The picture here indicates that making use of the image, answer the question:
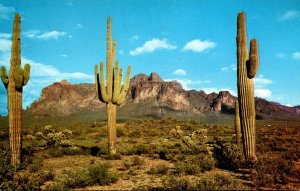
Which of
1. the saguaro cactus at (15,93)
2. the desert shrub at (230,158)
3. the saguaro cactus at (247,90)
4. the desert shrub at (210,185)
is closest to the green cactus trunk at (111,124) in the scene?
the saguaro cactus at (15,93)

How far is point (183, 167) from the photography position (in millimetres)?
10984

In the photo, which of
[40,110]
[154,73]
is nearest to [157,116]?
[40,110]

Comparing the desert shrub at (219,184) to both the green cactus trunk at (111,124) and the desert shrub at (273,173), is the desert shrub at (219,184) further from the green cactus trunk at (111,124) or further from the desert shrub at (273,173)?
the green cactus trunk at (111,124)

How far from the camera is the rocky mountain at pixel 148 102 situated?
102231 millimetres

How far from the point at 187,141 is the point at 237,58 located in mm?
7636

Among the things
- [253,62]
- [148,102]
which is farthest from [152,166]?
[148,102]

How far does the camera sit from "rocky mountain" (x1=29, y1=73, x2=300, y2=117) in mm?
102231

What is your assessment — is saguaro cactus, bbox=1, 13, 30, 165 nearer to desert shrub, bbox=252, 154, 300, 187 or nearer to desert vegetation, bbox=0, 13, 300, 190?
desert vegetation, bbox=0, 13, 300, 190

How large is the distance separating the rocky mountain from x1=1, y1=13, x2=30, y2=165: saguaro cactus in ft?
263

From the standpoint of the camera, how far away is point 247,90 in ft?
37.4

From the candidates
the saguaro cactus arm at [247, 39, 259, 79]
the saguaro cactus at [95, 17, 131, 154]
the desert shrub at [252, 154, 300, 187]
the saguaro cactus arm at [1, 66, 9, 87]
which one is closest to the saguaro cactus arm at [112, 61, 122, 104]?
the saguaro cactus at [95, 17, 131, 154]

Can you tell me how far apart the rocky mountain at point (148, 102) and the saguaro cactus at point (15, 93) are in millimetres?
80160

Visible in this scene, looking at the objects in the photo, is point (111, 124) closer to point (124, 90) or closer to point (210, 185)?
point (124, 90)

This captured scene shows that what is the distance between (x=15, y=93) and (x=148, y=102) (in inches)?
3832
